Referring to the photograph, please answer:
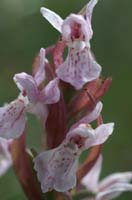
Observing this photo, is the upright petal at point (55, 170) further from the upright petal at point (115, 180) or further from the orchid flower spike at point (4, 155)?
the upright petal at point (115, 180)

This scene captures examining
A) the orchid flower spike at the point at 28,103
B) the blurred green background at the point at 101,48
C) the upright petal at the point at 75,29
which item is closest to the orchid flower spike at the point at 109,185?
the orchid flower spike at the point at 28,103

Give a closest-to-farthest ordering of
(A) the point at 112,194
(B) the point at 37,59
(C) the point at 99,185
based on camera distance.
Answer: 1. (B) the point at 37,59
2. (A) the point at 112,194
3. (C) the point at 99,185

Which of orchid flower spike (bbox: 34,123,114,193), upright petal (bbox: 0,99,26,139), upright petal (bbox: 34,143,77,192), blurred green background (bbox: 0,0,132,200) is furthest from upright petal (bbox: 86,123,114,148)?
blurred green background (bbox: 0,0,132,200)

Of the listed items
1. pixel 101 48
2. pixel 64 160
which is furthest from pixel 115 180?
pixel 101 48

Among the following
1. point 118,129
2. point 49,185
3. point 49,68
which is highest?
point 49,68

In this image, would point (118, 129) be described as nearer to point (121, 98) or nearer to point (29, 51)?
point (121, 98)

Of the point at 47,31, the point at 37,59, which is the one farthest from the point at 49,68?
the point at 47,31

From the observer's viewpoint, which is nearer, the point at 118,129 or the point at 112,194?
the point at 112,194
